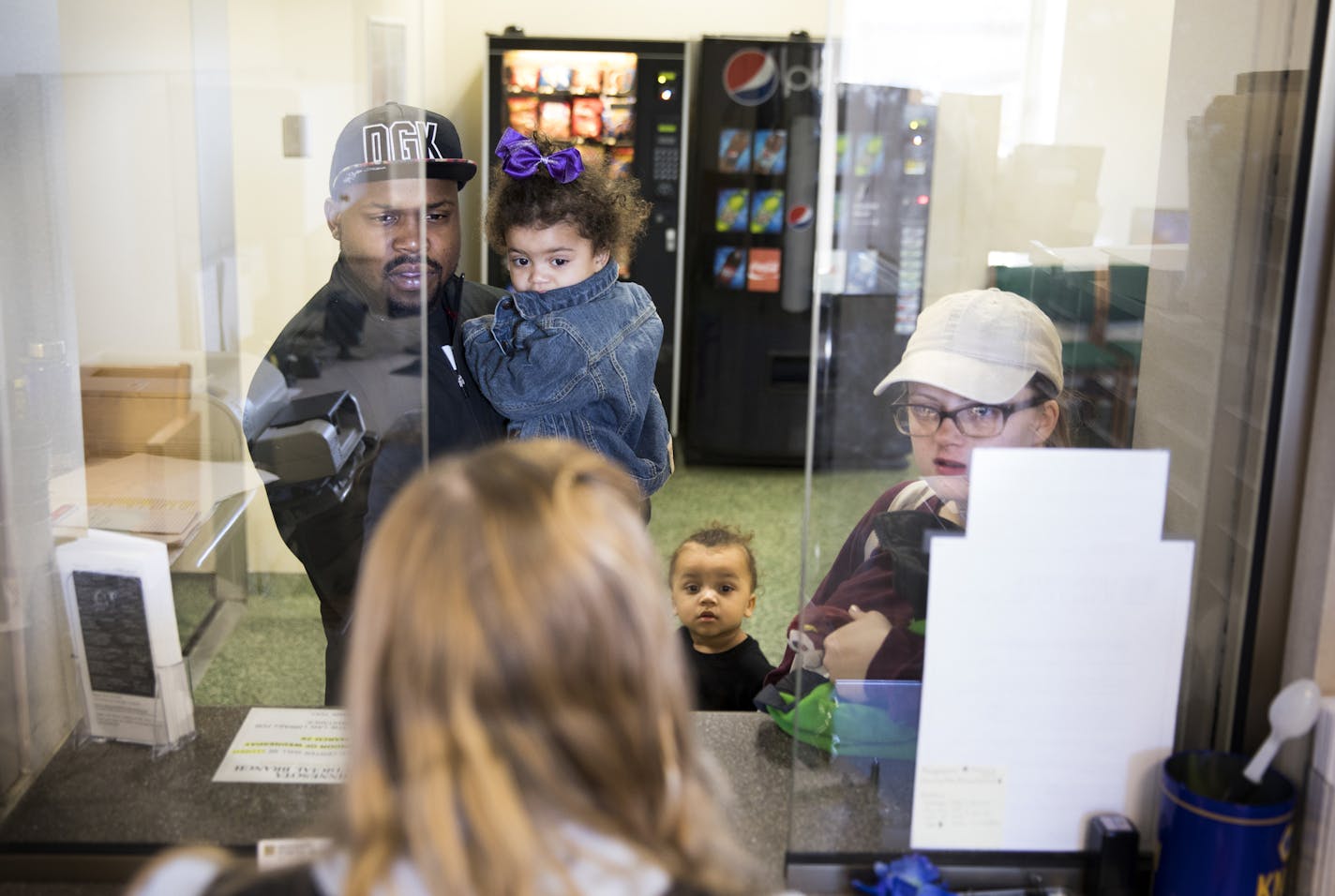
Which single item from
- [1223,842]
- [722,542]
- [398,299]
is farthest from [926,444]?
[722,542]

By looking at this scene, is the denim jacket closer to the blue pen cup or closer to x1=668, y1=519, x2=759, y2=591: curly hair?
x1=668, y1=519, x2=759, y2=591: curly hair

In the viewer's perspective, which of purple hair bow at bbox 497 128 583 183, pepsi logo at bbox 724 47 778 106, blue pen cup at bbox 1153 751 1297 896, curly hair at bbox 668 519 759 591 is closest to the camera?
blue pen cup at bbox 1153 751 1297 896

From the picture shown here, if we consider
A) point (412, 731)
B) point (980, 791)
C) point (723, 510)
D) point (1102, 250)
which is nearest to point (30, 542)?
point (412, 731)

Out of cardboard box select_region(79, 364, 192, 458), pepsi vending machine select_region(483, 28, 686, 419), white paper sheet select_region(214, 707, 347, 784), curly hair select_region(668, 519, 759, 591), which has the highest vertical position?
pepsi vending machine select_region(483, 28, 686, 419)

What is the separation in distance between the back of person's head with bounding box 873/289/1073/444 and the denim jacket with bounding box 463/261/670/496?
0.61 m

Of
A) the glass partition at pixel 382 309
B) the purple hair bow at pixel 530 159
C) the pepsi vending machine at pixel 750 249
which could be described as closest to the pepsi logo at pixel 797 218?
the pepsi vending machine at pixel 750 249

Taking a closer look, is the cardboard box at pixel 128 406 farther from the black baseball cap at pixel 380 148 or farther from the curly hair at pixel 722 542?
the curly hair at pixel 722 542

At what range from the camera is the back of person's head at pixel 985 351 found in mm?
1522

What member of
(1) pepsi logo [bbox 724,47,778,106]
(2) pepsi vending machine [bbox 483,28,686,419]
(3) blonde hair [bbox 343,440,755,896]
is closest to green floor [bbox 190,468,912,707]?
(3) blonde hair [bbox 343,440,755,896]

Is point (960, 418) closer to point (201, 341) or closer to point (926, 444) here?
point (926, 444)

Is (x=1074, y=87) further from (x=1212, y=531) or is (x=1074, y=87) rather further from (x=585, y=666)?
(x=585, y=666)

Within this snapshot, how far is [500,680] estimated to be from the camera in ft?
2.73

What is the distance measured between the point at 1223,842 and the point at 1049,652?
26cm

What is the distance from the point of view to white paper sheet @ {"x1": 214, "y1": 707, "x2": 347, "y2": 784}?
5.09ft
